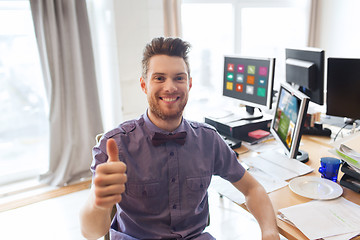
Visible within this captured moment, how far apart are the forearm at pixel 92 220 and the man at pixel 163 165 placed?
0.44 feet

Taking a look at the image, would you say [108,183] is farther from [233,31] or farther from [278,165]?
[233,31]

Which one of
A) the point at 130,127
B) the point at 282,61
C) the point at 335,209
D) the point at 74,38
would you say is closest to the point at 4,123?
the point at 74,38

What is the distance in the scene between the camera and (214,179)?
5.17ft

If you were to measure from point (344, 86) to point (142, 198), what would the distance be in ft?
4.78

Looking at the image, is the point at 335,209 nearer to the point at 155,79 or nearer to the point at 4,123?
the point at 155,79

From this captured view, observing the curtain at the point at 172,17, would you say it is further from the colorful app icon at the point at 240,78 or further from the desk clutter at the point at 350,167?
the desk clutter at the point at 350,167

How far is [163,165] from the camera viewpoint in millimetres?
1225

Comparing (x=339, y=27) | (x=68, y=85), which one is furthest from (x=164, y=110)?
(x=339, y=27)

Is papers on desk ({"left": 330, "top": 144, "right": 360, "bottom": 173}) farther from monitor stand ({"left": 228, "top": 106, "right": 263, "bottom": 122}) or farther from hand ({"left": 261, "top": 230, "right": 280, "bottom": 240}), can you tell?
monitor stand ({"left": 228, "top": 106, "right": 263, "bottom": 122})

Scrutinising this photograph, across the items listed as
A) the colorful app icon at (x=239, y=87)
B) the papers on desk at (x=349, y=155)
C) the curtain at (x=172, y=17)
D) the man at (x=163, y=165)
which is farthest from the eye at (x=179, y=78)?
the curtain at (x=172, y=17)

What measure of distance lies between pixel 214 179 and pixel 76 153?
1872 mm

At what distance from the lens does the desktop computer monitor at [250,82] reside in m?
2.05

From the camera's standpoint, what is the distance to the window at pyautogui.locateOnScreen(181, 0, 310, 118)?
3.63 metres

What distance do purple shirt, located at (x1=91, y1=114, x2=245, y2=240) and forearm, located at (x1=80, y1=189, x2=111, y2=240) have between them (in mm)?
140
